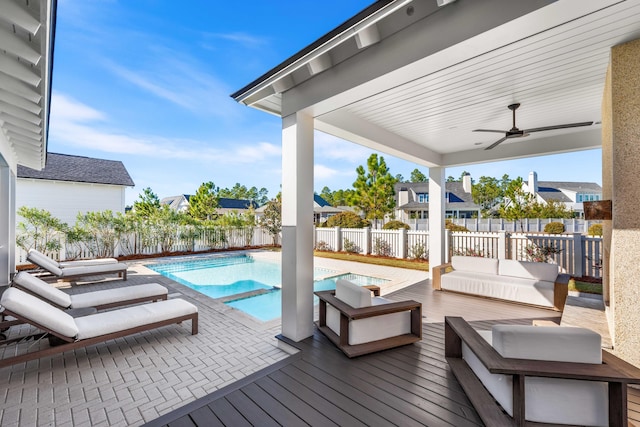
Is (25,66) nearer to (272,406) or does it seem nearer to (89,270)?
(272,406)

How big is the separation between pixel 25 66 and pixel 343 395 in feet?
15.5

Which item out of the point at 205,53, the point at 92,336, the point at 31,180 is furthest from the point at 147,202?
the point at 92,336

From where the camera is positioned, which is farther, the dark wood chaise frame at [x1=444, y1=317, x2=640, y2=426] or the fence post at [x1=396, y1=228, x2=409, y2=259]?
the fence post at [x1=396, y1=228, x2=409, y2=259]

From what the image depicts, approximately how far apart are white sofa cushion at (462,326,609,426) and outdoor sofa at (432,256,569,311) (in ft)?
11.8

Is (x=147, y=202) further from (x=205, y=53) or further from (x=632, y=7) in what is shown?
(x=632, y=7)

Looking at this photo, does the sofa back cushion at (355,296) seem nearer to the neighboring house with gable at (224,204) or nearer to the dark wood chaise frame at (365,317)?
the dark wood chaise frame at (365,317)

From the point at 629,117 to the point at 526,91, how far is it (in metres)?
1.45

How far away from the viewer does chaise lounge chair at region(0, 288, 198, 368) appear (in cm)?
290

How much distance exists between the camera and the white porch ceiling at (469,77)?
6.91ft

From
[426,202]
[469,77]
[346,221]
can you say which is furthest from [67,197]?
[426,202]

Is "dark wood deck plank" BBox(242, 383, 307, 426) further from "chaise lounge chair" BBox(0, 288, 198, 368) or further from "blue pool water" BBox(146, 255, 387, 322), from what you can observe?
"blue pool water" BBox(146, 255, 387, 322)

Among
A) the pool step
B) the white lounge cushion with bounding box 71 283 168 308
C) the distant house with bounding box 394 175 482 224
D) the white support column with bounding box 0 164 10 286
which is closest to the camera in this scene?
the white lounge cushion with bounding box 71 283 168 308

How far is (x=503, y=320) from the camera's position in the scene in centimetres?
437

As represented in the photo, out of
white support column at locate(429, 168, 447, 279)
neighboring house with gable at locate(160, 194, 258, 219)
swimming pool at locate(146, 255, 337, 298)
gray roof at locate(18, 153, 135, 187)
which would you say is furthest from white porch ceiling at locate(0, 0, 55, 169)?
neighboring house with gable at locate(160, 194, 258, 219)
